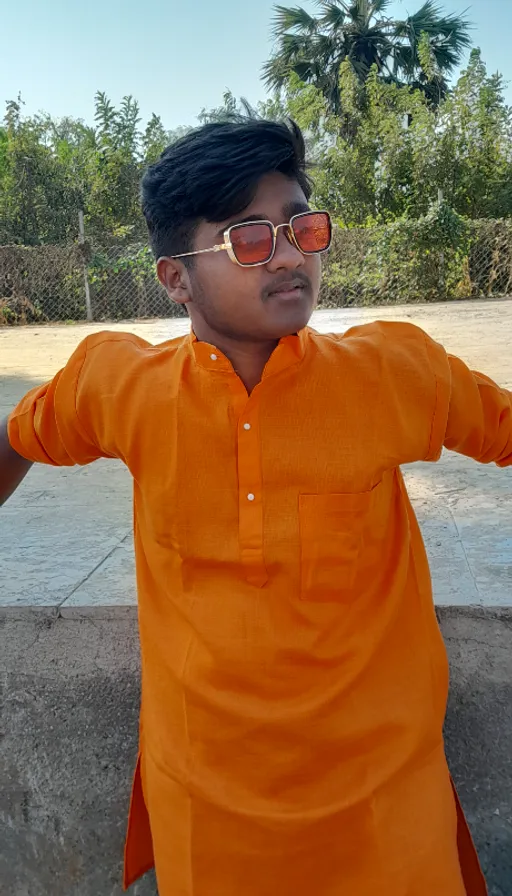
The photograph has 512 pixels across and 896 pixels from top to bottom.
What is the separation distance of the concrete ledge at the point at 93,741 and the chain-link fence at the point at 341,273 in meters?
8.95

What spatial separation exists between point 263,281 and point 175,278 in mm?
189

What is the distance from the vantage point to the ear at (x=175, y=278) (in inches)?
47.2

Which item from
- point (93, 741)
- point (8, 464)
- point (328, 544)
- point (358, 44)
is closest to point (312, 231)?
point (328, 544)

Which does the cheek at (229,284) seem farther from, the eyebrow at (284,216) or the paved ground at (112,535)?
the paved ground at (112,535)

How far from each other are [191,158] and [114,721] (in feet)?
3.59

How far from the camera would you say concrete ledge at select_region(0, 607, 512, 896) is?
1.45 m

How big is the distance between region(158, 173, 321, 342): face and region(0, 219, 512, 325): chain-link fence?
927cm

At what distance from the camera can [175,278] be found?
122cm

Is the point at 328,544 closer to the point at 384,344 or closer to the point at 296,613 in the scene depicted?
the point at 296,613

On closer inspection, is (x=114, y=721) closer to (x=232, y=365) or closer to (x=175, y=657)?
(x=175, y=657)

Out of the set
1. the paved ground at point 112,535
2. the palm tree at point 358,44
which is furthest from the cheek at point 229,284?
the palm tree at point 358,44

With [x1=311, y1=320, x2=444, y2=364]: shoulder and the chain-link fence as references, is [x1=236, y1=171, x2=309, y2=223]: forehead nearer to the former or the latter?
[x1=311, y1=320, x2=444, y2=364]: shoulder

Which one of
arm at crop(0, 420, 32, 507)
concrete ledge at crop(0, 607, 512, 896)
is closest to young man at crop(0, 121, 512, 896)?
arm at crop(0, 420, 32, 507)

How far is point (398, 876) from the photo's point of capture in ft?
3.45
